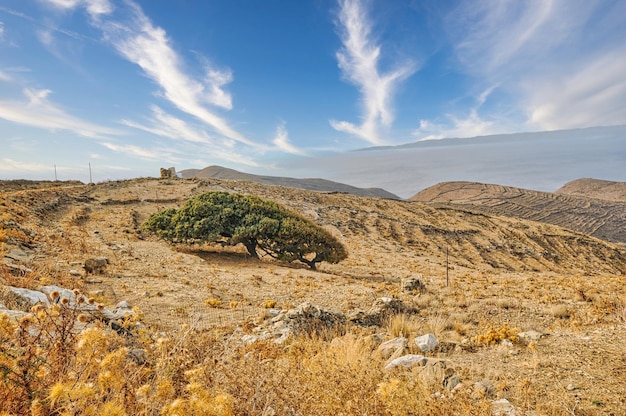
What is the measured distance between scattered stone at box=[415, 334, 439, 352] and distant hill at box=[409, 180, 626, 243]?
47.7 meters

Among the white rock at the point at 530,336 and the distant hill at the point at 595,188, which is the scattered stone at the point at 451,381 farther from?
the distant hill at the point at 595,188

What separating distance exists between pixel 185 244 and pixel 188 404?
1576cm

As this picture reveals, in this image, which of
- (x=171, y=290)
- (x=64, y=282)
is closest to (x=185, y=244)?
(x=171, y=290)

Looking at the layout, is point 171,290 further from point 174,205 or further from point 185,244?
point 174,205

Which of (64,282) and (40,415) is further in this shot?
(64,282)

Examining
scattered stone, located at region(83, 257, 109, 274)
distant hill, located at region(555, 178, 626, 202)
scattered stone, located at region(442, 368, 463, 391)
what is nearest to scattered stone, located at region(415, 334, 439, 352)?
scattered stone, located at region(442, 368, 463, 391)

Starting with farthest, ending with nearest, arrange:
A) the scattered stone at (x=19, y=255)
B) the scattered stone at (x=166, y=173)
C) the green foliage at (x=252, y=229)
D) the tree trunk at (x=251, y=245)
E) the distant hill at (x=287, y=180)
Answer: the distant hill at (x=287, y=180) → the scattered stone at (x=166, y=173) → the tree trunk at (x=251, y=245) → the green foliage at (x=252, y=229) → the scattered stone at (x=19, y=255)

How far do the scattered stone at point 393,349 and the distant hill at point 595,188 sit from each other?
98.4m

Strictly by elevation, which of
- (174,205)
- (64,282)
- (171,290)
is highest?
(174,205)

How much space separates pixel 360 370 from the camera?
3291 millimetres

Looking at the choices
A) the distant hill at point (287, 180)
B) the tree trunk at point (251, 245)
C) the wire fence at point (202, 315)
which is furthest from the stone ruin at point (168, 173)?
the distant hill at point (287, 180)

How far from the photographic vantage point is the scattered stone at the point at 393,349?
4.91 metres

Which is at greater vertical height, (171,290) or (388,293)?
(171,290)

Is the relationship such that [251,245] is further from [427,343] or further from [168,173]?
[168,173]
